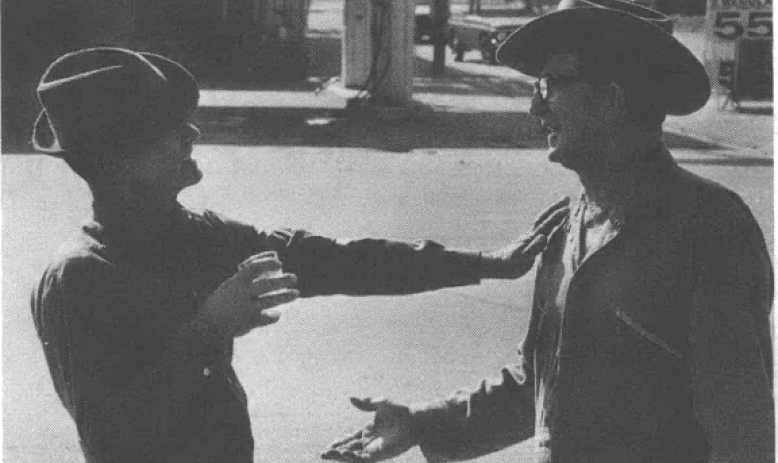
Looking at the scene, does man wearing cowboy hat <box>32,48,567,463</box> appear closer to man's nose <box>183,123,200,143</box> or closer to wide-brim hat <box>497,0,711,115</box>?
man's nose <box>183,123,200,143</box>

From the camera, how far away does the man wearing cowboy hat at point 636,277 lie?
8.22 ft

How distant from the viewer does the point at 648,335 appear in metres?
2.62

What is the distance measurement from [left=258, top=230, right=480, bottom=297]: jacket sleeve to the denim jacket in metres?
0.54

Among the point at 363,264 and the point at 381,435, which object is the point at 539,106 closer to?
the point at 363,264

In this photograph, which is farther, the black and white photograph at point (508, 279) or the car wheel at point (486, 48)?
the car wheel at point (486, 48)

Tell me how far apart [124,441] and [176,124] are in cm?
71

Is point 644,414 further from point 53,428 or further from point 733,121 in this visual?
point 733,121

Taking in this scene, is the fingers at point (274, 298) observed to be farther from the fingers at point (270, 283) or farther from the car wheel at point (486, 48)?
the car wheel at point (486, 48)

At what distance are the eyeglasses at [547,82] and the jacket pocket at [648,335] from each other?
0.55 meters

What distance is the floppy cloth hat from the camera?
2760mm

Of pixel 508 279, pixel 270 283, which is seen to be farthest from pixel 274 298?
pixel 508 279

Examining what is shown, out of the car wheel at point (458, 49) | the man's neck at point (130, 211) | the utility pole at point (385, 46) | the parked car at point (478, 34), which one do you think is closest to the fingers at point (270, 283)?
the man's neck at point (130, 211)

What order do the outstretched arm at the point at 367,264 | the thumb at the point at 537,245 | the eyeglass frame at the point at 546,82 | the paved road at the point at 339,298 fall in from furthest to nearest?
the paved road at the point at 339,298
the outstretched arm at the point at 367,264
the thumb at the point at 537,245
the eyeglass frame at the point at 546,82

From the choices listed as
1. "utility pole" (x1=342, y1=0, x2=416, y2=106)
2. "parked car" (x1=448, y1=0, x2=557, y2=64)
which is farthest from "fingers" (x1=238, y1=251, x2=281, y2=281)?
"parked car" (x1=448, y1=0, x2=557, y2=64)
